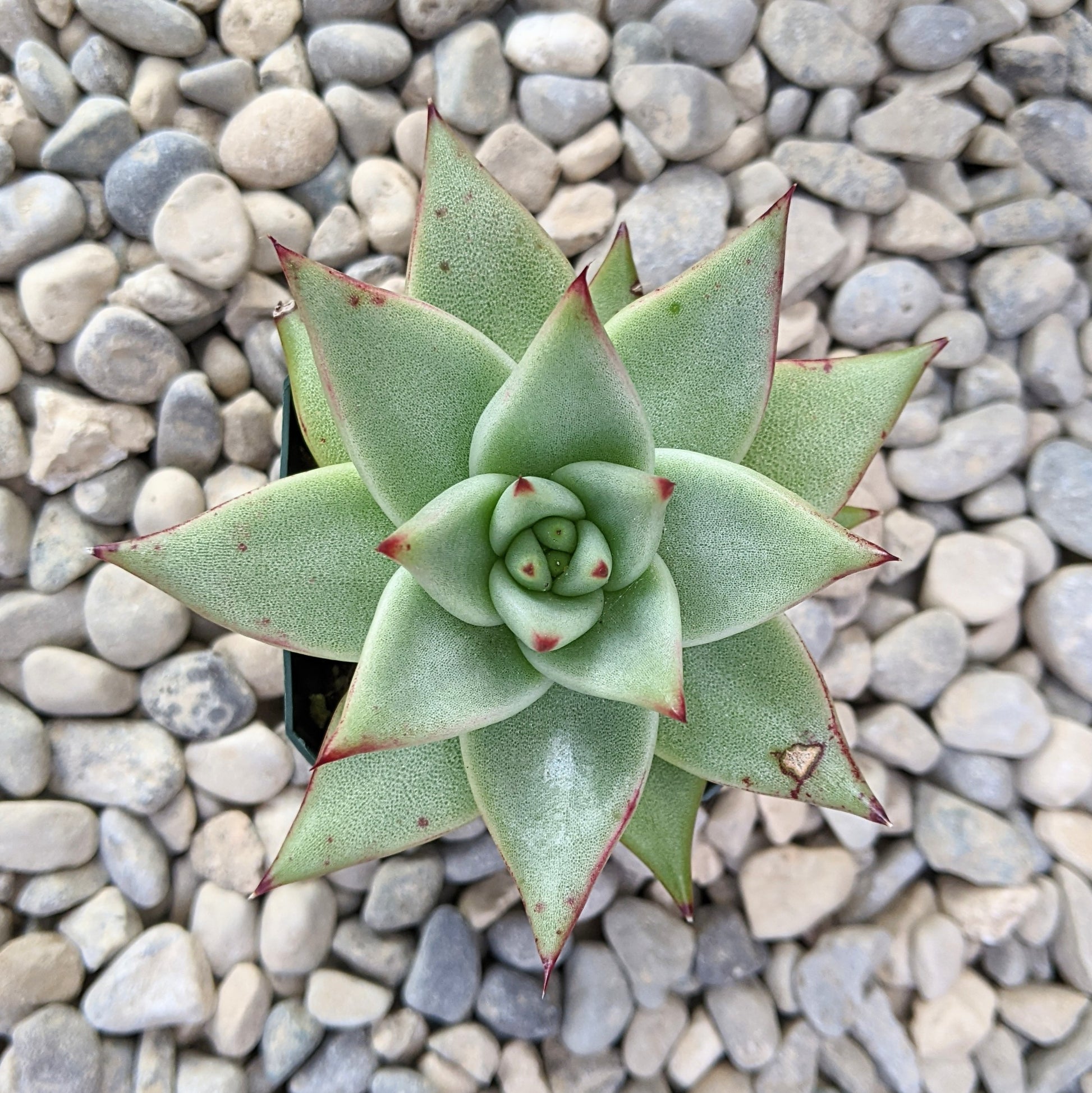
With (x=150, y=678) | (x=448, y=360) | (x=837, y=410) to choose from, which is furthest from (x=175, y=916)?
(x=837, y=410)

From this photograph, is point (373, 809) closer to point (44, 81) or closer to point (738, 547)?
point (738, 547)

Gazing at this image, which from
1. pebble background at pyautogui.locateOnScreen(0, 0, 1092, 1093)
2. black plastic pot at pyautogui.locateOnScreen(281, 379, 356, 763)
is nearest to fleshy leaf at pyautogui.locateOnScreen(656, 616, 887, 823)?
black plastic pot at pyautogui.locateOnScreen(281, 379, 356, 763)

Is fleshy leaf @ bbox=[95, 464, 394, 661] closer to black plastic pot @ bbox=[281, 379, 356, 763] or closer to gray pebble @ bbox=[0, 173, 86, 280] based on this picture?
black plastic pot @ bbox=[281, 379, 356, 763]

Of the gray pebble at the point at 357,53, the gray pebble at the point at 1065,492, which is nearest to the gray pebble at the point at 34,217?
the gray pebble at the point at 357,53

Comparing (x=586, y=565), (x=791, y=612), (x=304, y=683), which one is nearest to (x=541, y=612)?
(x=586, y=565)

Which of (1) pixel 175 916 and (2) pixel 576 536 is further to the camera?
(1) pixel 175 916

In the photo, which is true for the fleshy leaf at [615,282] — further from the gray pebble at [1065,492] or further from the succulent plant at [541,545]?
the gray pebble at [1065,492]

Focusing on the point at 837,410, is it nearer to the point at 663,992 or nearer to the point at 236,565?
the point at 236,565
